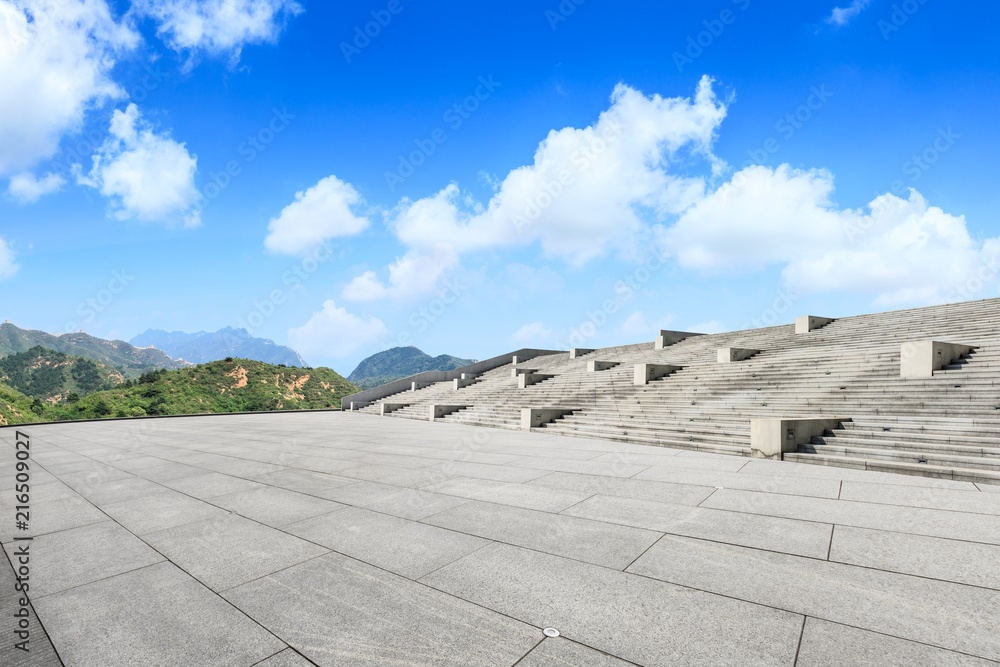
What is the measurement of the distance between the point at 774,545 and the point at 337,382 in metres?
99.1

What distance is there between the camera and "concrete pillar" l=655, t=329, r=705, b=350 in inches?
1066

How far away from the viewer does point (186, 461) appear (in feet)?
35.5

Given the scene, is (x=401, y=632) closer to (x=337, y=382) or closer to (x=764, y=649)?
(x=764, y=649)

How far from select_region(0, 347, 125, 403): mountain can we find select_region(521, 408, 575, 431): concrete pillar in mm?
124738

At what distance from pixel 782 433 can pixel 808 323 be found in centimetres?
1398

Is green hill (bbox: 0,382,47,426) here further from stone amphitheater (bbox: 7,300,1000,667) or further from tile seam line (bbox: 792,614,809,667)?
tile seam line (bbox: 792,614,809,667)

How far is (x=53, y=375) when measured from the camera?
110438 millimetres

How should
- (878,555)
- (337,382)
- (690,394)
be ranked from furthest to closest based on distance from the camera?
(337,382)
(690,394)
(878,555)

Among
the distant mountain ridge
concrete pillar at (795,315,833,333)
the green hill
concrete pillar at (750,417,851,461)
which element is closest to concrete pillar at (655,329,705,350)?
concrete pillar at (795,315,833,333)

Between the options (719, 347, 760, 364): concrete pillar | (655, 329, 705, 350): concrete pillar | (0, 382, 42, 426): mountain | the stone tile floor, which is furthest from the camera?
(0, 382, 42, 426): mountain

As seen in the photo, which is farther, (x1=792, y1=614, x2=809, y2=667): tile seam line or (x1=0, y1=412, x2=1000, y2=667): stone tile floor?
(x1=0, y1=412, x2=1000, y2=667): stone tile floor

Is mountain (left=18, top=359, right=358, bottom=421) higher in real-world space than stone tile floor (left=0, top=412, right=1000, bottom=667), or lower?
lower

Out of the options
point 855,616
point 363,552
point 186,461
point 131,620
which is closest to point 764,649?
point 855,616

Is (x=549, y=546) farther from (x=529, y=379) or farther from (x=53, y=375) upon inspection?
(x=53, y=375)
